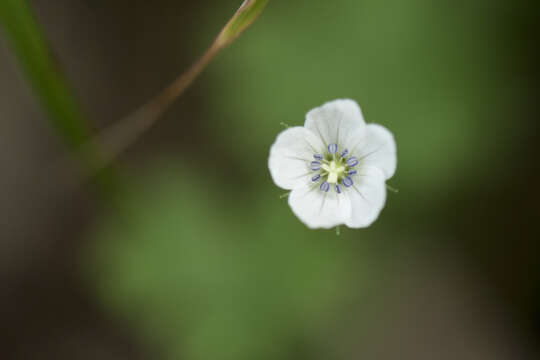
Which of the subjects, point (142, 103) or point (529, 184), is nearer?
point (529, 184)

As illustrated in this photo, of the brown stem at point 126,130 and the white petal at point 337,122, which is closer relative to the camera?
the white petal at point 337,122

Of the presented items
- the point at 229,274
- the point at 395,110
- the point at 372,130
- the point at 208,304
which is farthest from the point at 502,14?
the point at 208,304

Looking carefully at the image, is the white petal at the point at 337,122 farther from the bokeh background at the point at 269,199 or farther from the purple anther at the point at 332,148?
the bokeh background at the point at 269,199

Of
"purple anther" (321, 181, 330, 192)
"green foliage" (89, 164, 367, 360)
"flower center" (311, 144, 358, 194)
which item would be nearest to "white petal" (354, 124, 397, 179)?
"flower center" (311, 144, 358, 194)

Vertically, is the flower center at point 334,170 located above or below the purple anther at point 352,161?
below

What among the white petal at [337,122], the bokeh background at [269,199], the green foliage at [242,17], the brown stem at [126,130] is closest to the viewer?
the green foliage at [242,17]

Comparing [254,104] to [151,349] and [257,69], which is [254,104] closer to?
[257,69]

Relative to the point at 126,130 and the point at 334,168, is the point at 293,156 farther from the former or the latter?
the point at 126,130

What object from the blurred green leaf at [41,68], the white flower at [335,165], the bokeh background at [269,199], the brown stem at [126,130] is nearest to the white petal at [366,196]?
the white flower at [335,165]
